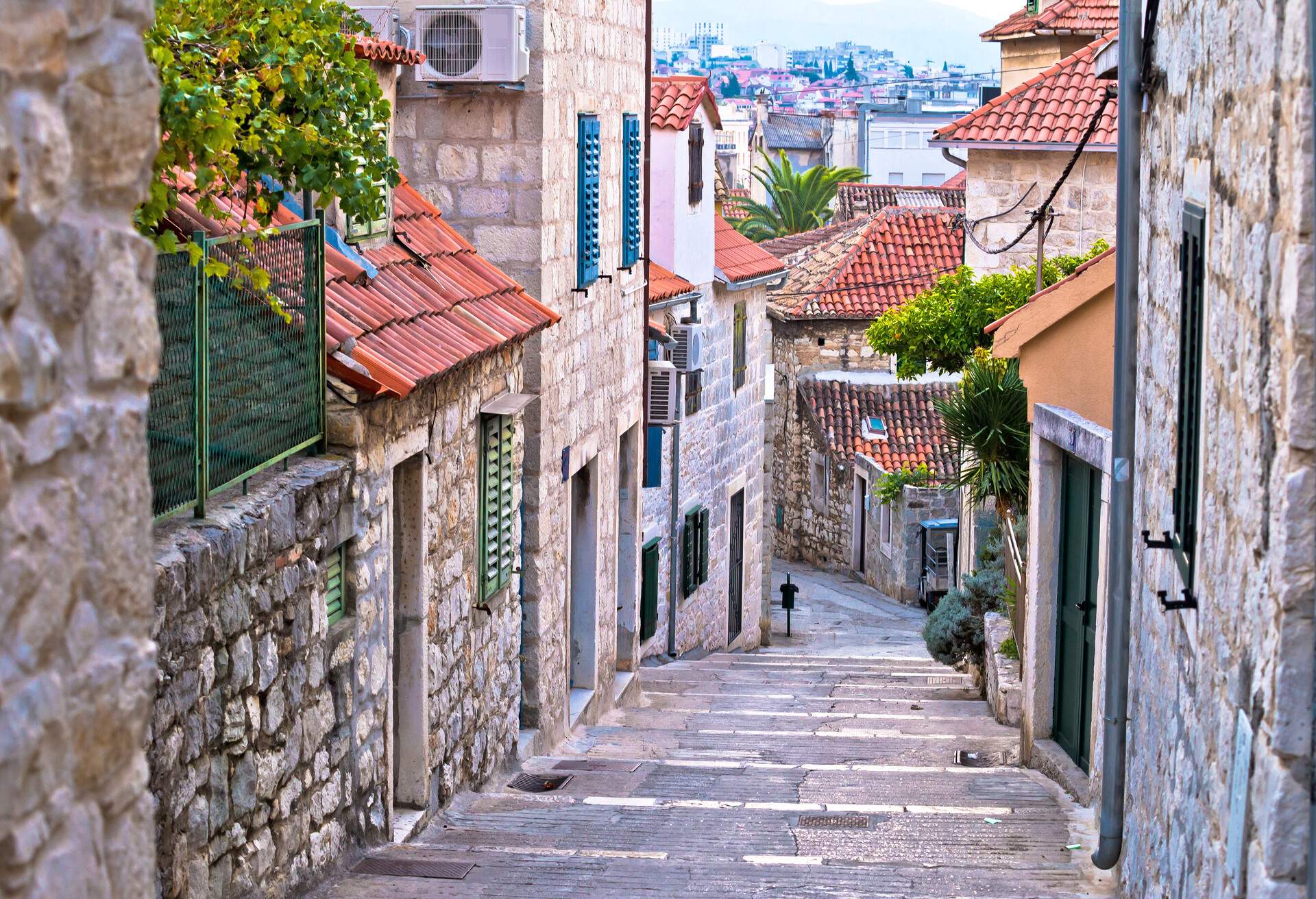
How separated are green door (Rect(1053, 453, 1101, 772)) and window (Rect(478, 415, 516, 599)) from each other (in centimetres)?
304

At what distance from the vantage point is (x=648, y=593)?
1524 centimetres

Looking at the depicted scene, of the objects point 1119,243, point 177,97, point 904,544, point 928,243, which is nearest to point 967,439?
point 1119,243

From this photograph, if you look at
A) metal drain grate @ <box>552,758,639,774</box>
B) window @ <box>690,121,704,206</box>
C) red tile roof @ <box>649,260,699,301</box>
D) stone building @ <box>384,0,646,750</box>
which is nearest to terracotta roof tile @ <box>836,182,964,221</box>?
window @ <box>690,121,704,206</box>

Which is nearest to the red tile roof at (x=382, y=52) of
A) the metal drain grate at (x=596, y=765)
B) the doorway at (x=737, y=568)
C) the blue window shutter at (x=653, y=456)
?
the metal drain grate at (x=596, y=765)

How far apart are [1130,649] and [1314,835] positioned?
3277mm

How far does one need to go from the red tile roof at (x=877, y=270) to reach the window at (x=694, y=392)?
11.5 m

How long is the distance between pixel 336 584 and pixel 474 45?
167 inches

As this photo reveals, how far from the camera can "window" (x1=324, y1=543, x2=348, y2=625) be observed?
613 cm

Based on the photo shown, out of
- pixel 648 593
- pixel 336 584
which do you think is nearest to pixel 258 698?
pixel 336 584

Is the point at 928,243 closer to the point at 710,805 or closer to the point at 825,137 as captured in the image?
the point at 710,805

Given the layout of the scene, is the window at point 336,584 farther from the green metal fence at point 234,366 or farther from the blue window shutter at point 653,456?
the blue window shutter at point 653,456

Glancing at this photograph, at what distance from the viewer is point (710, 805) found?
8.66 m

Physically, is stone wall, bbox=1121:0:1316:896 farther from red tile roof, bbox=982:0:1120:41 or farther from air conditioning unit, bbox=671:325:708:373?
red tile roof, bbox=982:0:1120:41

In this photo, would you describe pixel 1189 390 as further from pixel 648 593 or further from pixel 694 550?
pixel 694 550
